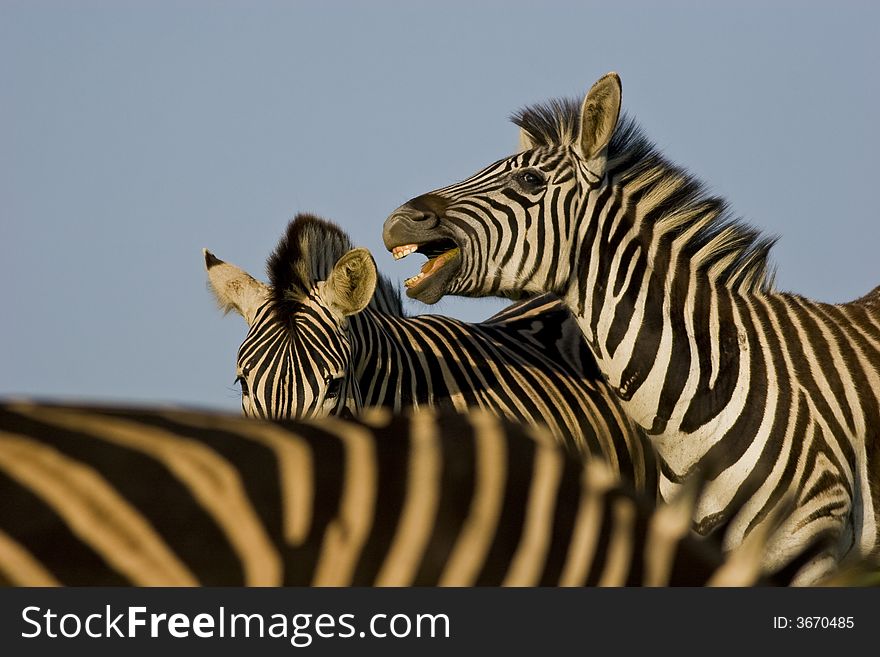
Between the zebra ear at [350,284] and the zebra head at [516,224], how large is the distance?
0.44 m

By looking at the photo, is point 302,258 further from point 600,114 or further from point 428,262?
point 600,114

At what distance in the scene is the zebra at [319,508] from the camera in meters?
1.97

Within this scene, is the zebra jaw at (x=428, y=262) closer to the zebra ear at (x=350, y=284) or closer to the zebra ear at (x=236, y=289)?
the zebra ear at (x=350, y=284)

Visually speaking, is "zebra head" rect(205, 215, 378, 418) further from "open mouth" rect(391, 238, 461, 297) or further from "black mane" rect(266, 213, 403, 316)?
"open mouth" rect(391, 238, 461, 297)

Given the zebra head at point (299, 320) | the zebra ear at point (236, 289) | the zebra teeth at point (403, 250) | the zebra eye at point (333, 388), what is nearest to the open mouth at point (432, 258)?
the zebra teeth at point (403, 250)

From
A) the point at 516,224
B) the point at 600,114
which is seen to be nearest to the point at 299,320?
the point at 516,224

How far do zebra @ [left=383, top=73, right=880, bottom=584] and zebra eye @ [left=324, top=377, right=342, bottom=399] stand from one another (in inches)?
26.2

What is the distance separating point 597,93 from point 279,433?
445cm

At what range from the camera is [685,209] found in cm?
634

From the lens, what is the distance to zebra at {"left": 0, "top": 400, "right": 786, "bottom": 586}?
197 cm

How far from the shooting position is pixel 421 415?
2.25 m

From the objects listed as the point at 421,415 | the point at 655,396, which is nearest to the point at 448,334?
the point at 655,396

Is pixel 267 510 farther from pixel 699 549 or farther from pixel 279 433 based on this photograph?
pixel 699 549

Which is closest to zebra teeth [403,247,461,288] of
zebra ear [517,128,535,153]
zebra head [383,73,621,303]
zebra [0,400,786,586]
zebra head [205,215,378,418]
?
zebra head [383,73,621,303]
